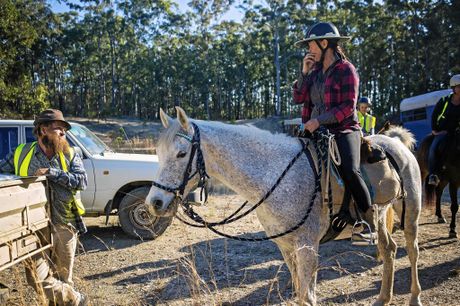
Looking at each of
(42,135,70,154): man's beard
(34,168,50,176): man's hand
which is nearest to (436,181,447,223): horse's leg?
(42,135,70,154): man's beard

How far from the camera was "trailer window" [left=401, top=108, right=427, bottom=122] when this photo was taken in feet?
66.8

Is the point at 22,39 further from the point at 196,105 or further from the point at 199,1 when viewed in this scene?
the point at 196,105

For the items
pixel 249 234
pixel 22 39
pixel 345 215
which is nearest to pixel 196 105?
pixel 22 39

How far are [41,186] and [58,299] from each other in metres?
1.06

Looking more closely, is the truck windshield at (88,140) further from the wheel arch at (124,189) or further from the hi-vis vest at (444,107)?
the hi-vis vest at (444,107)

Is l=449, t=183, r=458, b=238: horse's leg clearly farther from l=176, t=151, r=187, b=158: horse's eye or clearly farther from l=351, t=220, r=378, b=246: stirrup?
l=176, t=151, r=187, b=158: horse's eye

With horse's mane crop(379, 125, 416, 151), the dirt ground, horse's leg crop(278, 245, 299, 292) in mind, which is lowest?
the dirt ground

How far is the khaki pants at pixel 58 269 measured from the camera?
3283mm

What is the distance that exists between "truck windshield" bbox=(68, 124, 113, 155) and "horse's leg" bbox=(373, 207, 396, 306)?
5.30 meters

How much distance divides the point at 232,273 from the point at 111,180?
9.81 ft

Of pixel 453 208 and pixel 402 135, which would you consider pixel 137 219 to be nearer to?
pixel 402 135

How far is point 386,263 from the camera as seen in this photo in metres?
4.06

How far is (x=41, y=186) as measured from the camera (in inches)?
129

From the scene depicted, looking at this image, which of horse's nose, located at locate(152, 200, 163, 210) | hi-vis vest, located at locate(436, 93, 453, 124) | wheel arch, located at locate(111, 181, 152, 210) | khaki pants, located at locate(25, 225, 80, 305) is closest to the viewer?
horse's nose, located at locate(152, 200, 163, 210)
